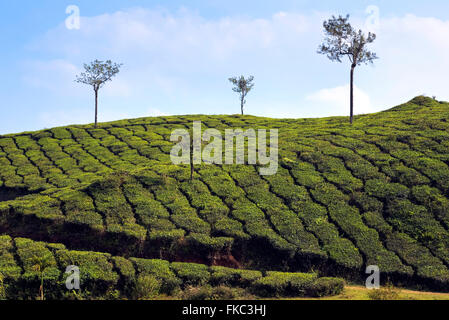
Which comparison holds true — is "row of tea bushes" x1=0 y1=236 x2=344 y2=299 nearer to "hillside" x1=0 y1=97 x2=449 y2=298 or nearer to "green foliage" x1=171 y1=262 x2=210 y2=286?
"green foliage" x1=171 y1=262 x2=210 y2=286

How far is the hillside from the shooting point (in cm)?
2298

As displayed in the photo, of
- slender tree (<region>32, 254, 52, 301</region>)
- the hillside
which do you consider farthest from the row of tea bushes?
the hillside

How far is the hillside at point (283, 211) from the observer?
23.0m

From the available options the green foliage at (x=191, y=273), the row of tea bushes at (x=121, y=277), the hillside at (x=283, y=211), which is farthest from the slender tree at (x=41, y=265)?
the green foliage at (x=191, y=273)

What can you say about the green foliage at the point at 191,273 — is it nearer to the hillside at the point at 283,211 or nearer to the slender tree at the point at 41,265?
the hillside at the point at 283,211

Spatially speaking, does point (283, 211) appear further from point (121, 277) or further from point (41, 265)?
point (41, 265)

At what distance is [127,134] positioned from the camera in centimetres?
5516

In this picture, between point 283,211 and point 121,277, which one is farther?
point 283,211

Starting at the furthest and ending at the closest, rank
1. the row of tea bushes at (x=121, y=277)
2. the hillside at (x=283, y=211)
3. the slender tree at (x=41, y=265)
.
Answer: the hillside at (x=283, y=211), the row of tea bushes at (x=121, y=277), the slender tree at (x=41, y=265)

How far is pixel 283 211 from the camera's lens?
26594 millimetres

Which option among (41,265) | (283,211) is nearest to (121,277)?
(41,265)

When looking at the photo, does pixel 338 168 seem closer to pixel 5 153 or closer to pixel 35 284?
pixel 35 284

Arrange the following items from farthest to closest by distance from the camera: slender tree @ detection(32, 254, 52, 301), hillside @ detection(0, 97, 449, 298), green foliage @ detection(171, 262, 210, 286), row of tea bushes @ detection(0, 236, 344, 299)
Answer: hillside @ detection(0, 97, 449, 298) < green foliage @ detection(171, 262, 210, 286) < row of tea bushes @ detection(0, 236, 344, 299) < slender tree @ detection(32, 254, 52, 301)

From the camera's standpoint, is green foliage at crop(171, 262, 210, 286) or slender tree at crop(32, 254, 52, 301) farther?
green foliage at crop(171, 262, 210, 286)
